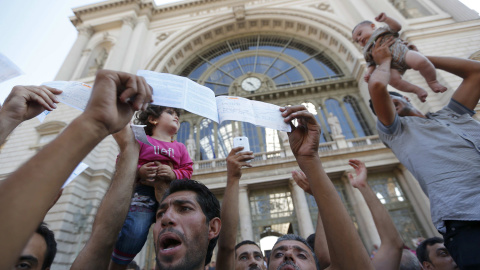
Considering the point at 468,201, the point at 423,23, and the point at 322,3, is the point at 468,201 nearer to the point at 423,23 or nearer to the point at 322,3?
the point at 423,23

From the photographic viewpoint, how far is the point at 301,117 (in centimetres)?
176

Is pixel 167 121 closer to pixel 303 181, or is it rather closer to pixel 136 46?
pixel 303 181

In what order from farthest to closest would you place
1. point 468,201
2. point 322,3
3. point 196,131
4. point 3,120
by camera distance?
point 322,3
point 196,131
point 468,201
point 3,120

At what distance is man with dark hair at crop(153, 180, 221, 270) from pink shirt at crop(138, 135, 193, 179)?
0.46 metres

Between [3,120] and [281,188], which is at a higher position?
[281,188]

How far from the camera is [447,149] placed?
2008 millimetres

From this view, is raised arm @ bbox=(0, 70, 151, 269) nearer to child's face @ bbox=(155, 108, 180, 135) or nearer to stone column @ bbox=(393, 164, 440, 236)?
child's face @ bbox=(155, 108, 180, 135)

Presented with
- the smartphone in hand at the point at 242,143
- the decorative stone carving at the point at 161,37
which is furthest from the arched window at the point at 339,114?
the decorative stone carving at the point at 161,37

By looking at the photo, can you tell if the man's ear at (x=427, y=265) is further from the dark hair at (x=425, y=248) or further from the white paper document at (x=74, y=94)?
the white paper document at (x=74, y=94)

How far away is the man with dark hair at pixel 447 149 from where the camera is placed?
1.69m

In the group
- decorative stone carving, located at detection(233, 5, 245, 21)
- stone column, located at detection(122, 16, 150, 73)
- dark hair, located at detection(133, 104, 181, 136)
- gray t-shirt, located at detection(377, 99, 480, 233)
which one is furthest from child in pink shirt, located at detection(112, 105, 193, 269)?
decorative stone carving, located at detection(233, 5, 245, 21)

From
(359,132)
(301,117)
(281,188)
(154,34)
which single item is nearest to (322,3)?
(359,132)

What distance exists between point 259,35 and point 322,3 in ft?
19.5

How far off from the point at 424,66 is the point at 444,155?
42.3 inches
